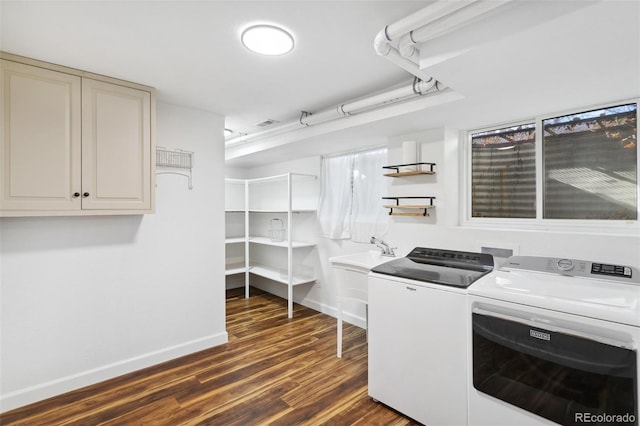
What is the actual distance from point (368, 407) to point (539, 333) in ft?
3.88

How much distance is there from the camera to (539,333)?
1437 millimetres

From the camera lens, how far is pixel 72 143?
2.04 metres

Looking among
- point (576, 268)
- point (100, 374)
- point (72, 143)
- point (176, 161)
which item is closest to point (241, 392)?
point (100, 374)

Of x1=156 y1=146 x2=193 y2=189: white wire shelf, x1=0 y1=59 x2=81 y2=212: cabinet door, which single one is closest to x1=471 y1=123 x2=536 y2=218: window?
x1=156 y1=146 x2=193 y2=189: white wire shelf

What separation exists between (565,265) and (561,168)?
2.60ft

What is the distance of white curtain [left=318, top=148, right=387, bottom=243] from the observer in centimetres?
333

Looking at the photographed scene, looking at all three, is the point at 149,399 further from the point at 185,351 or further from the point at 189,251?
the point at 189,251

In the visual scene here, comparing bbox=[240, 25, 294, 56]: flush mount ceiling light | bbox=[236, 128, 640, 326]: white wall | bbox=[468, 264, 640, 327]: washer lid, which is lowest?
bbox=[468, 264, 640, 327]: washer lid

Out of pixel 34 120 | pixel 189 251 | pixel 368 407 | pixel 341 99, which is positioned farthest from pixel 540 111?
pixel 34 120

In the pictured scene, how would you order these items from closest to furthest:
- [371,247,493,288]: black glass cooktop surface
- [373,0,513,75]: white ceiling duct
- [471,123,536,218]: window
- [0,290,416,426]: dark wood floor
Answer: [373,0,513,75]: white ceiling duct
[371,247,493,288]: black glass cooktop surface
[0,290,416,426]: dark wood floor
[471,123,536,218]: window

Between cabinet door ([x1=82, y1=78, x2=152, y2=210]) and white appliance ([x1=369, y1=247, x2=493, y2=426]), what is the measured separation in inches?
72.5

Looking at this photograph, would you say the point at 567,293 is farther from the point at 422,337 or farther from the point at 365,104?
the point at 365,104

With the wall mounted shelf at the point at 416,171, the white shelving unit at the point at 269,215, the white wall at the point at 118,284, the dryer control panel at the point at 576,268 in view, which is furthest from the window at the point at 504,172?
the white wall at the point at 118,284

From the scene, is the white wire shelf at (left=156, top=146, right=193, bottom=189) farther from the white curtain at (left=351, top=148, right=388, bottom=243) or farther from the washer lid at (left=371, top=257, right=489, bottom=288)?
the washer lid at (left=371, top=257, right=489, bottom=288)
